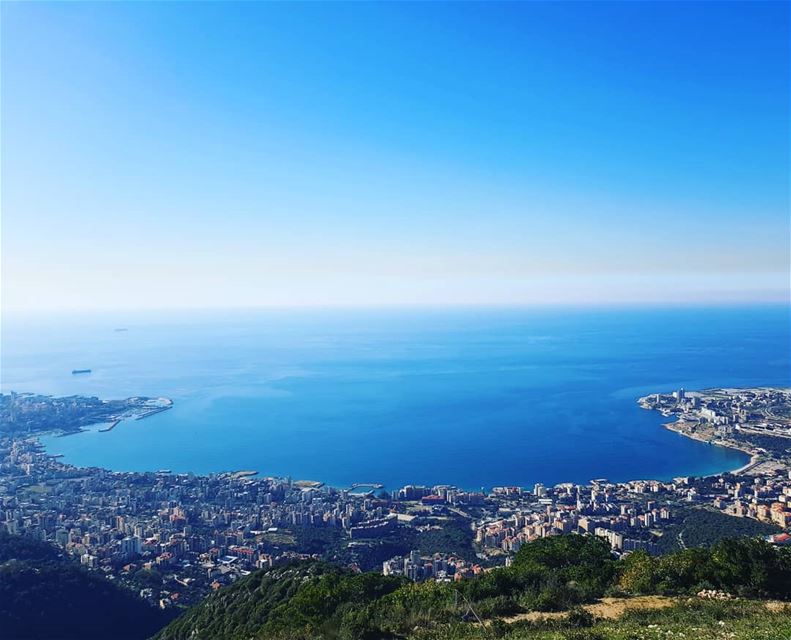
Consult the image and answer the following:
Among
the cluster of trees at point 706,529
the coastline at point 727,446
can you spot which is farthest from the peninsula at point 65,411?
the coastline at point 727,446

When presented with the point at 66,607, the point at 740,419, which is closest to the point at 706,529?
the point at 740,419

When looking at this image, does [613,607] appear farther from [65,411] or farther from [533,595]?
[65,411]

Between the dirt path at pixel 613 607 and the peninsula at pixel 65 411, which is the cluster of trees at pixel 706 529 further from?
Result: the peninsula at pixel 65 411

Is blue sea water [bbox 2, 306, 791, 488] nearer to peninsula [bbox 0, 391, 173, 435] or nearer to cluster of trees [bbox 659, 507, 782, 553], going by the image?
peninsula [bbox 0, 391, 173, 435]

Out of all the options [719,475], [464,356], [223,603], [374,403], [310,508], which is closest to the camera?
[223,603]

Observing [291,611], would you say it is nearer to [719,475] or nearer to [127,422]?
[719,475]

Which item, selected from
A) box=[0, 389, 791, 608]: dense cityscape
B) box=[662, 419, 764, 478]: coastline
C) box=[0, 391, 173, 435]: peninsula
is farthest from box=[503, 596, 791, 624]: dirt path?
box=[0, 391, 173, 435]: peninsula

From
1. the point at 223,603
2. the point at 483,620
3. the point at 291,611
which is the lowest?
the point at 223,603

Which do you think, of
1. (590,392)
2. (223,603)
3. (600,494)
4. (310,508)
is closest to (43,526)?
(310,508)
